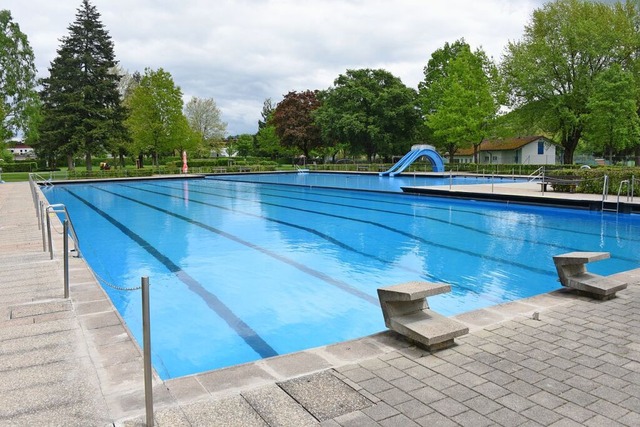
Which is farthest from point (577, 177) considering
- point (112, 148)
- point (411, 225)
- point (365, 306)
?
point (112, 148)

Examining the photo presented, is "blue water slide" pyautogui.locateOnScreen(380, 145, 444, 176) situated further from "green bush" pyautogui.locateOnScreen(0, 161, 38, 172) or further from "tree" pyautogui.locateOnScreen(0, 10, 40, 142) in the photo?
"green bush" pyautogui.locateOnScreen(0, 161, 38, 172)

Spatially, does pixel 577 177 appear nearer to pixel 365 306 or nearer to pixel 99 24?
pixel 365 306

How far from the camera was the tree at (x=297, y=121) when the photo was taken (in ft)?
169

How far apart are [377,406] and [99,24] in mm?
41830

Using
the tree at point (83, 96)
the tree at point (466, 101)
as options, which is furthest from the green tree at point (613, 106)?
the tree at point (83, 96)

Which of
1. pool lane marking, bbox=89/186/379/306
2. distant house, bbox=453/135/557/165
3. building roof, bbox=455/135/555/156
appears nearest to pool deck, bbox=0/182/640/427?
pool lane marking, bbox=89/186/379/306

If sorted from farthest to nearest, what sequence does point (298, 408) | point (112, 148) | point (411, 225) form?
point (112, 148) → point (411, 225) → point (298, 408)

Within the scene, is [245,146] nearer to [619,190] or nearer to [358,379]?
[619,190]

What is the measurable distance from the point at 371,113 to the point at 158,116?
2066 centimetres

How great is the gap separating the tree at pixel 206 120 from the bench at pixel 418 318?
60.9 metres

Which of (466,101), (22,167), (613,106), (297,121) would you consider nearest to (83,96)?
(22,167)

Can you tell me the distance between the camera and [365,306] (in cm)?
659

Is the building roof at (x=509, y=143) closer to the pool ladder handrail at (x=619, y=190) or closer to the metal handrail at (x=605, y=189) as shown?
the metal handrail at (x=605, y=189)

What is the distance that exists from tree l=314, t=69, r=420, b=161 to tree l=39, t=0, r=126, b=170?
20199mm
